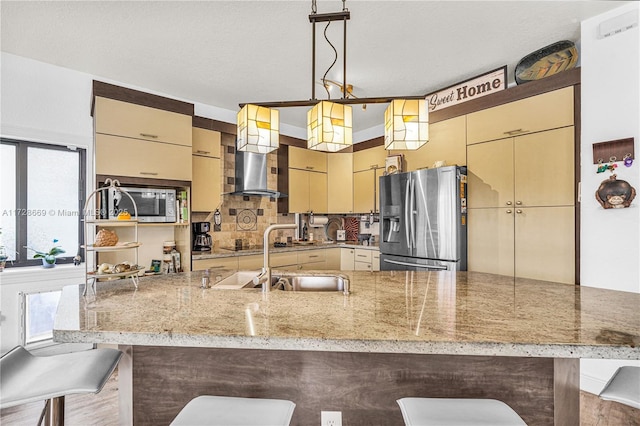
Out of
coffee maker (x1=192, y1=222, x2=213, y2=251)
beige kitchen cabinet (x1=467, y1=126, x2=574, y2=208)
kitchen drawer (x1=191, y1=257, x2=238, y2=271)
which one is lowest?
kitchen drawer (x1=191, y1=257, x2=238, y2=271)

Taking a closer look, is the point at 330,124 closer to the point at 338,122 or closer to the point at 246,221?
the point at 338,122

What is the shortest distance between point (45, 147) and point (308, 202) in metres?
2.85

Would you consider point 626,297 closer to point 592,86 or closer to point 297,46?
point 592,86

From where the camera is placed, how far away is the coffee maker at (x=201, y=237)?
3.54 metres

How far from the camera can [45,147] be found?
2.82 metres

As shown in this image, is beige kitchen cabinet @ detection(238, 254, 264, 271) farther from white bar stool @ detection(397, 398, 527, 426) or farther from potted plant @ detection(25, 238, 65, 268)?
white bar stool @ detection(397, 398, 527, 426)

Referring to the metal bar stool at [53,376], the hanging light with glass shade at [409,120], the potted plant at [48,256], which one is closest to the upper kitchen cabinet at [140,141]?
the potted plant at [48,256]

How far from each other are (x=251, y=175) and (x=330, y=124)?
243cm

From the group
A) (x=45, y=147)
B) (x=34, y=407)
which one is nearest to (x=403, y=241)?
(x=34, y=407)

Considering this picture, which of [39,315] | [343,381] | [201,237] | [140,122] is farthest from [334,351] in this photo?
[39,315]

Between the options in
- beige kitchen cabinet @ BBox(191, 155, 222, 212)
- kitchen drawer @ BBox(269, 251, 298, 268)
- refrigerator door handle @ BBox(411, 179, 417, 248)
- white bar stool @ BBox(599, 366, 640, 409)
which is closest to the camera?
white bar stool @ BBox(599, 366, 640, 409)

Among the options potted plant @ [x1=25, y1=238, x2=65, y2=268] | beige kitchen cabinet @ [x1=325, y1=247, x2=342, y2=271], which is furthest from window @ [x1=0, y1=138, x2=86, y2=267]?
beige kitchen cabinet @ [x1=325, y1=247, x2=342, y2=271]

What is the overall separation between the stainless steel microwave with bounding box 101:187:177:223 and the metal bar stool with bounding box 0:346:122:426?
1682mm

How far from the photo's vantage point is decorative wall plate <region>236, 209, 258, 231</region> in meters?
4.05
